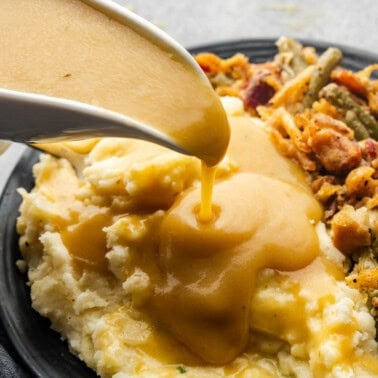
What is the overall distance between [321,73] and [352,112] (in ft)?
1.03

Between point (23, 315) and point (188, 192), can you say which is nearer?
point (188, 192)

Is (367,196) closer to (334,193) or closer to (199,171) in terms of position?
(334,193)

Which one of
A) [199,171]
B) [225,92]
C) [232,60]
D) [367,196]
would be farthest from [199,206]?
[232,60]

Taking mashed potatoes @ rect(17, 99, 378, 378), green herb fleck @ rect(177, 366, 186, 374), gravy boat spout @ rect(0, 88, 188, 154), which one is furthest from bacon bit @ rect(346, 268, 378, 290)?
gravy boat spout @ rect(0, 88, 188, 154)

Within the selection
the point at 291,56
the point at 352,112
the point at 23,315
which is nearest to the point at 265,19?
the point at 291,56

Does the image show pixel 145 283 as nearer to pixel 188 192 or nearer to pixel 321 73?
pixel 188 192

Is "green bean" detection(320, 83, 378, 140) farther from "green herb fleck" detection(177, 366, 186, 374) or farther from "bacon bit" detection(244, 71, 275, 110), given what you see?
"green herb fleck" detection(177, 366, 186, 374)

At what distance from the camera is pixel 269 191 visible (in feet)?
10.0

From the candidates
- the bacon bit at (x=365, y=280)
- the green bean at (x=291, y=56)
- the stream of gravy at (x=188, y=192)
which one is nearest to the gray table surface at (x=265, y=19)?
the green bean at (x=291, y=56)

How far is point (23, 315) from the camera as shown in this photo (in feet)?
10.3

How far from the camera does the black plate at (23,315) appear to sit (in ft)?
9.70

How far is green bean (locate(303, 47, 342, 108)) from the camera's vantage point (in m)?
3.62

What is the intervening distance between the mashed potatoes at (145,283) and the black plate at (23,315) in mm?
56

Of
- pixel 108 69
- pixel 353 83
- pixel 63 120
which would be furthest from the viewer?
pixel 353 83
